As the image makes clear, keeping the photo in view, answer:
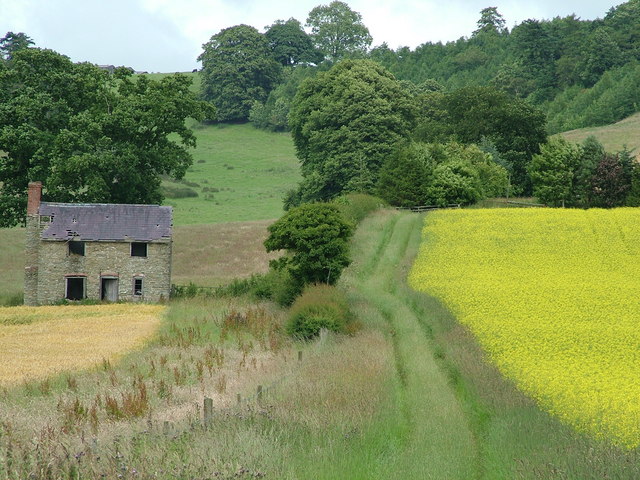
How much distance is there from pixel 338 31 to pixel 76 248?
360ft

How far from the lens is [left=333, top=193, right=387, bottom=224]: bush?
2326 inches

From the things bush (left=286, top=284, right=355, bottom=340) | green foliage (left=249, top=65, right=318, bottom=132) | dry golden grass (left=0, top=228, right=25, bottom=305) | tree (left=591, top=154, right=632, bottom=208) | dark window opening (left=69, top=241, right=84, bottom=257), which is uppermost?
green foliage (left=249, top=65, right=318, bottom=132)

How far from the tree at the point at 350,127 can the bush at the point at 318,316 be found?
39.0 m

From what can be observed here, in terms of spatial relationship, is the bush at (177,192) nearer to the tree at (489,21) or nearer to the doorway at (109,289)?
the doorway at (109,289)

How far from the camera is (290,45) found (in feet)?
501

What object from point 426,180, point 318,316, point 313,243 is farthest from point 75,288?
point 426,180

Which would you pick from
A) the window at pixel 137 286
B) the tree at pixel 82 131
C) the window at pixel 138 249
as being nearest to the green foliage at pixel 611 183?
the tree at pixel 82 131

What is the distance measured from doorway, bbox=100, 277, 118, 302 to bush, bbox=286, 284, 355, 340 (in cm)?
1934

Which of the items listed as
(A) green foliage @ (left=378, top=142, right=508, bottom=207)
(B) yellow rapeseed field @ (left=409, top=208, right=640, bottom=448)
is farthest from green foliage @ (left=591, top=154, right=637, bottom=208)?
(A) green foliage @ (left=378, top=142, right=508, bottom=207)

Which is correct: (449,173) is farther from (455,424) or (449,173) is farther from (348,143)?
(455,424)

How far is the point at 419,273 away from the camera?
46.1 meters

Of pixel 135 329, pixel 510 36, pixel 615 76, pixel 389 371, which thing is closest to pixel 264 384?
pixel 389 371

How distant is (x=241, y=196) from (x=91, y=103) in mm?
36955

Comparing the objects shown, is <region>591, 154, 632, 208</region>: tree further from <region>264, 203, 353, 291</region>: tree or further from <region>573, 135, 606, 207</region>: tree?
<region>264, 203, 353, 291</region>: tree
